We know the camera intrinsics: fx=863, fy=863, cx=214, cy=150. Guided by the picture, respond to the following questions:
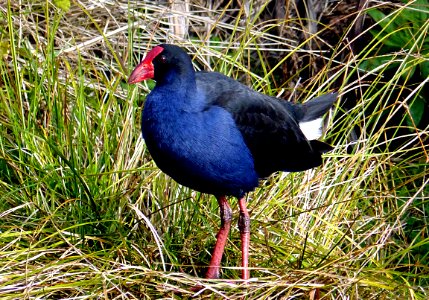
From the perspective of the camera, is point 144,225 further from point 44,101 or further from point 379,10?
point 379,10

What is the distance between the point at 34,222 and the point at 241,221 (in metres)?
0.81

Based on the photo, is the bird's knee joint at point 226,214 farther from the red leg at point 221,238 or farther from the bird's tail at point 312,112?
the bird's tail at point 312,112

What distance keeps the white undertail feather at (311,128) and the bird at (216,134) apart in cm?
13

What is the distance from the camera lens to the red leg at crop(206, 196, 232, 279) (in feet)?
11.0

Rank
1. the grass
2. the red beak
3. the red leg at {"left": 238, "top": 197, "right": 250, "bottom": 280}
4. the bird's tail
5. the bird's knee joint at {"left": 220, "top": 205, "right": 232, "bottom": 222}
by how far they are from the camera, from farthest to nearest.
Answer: the bird's tail < the bird's knee joint at {"left": 220, "top": 205, "right": 232, "bottom": 222} < the red leg at {"left": 238, "top": 197, "right": 250, "bottom": 280} < the red beak < the grass

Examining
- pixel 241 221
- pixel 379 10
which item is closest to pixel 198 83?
pixel 241 221

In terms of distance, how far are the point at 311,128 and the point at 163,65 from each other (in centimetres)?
86

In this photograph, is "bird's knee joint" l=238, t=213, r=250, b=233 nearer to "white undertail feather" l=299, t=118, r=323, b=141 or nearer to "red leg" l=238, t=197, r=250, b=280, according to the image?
"red leg" l=238, t=197, r=250, b=280

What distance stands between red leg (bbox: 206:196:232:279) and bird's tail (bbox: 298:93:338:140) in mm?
518

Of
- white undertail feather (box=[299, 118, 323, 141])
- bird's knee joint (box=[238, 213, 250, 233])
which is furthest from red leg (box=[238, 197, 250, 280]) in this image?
white undertail feather (box=[299, 118, 323, 141])

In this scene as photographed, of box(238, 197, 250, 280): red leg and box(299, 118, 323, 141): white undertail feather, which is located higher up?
box(299, 118, 323, 141): white undertail feather

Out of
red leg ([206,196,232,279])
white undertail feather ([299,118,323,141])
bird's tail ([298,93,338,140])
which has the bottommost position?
red leg ([206,196,232,279])

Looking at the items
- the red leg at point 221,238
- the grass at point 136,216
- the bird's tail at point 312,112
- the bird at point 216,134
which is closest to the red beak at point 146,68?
the bird at point 216,134

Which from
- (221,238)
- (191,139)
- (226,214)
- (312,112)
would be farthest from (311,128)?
(191,139)
